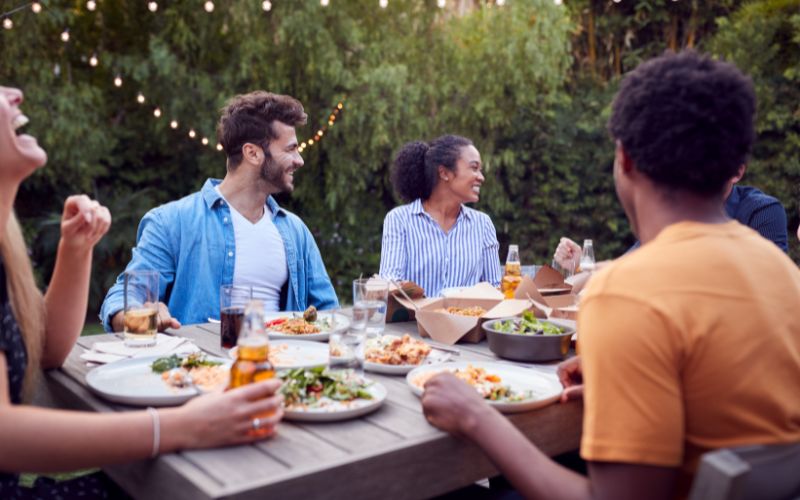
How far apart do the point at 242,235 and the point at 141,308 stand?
1.12 meters

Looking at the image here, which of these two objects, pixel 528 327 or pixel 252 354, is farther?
pixel 528 327

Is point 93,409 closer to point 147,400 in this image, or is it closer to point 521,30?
point 147,400

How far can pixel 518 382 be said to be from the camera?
1704 millimetres

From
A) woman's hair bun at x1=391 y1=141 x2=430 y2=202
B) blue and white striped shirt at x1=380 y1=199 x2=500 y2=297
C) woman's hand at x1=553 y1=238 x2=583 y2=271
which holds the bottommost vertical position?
blue and white striped shirt at x1=380 y1=199 x2=500 y2=297

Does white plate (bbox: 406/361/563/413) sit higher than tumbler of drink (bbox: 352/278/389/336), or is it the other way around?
tumbler of drink (bbox: 352/278/389/336)

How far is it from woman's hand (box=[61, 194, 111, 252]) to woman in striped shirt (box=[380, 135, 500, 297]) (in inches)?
78.7

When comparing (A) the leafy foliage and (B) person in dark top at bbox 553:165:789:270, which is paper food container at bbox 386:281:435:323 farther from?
(A) the leafy foliage

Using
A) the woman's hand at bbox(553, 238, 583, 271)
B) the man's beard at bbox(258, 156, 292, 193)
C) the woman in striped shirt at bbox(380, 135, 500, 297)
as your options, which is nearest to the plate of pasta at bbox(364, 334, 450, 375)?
the woman's hand at bbox(553, 238, 583, 271)

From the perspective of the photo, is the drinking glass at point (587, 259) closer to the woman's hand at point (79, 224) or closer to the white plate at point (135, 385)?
the white plate at point (135, 385)

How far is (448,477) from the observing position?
135 cm

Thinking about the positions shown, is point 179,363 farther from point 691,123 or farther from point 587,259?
point 587,259

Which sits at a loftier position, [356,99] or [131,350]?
[356,99]

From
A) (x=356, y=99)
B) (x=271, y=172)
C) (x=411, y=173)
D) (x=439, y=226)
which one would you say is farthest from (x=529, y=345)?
(x=356, y=99)

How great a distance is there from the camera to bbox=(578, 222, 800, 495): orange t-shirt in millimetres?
1059
